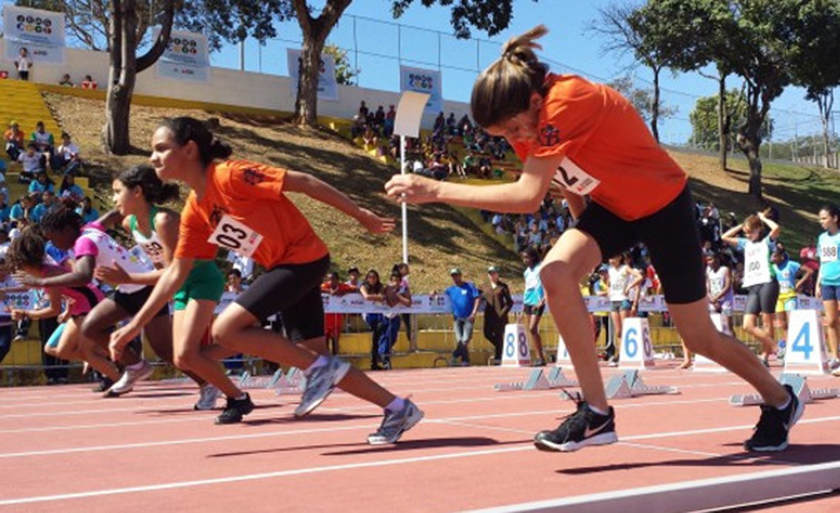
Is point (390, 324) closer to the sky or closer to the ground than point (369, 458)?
closer to the ground

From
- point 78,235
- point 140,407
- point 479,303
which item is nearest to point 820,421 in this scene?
point 140,407

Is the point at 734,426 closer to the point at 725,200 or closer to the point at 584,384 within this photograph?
the point at 584,384

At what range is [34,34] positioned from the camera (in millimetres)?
34438

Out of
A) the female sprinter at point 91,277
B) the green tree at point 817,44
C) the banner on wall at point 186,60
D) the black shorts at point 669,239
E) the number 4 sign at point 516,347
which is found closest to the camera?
the black shorts at point 669,239

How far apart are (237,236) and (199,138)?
721 millimetres

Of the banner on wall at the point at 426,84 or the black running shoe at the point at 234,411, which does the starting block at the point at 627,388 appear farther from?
the banner on wall at the point at 426,84

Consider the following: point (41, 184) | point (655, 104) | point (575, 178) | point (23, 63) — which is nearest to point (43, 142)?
point (41, 184)

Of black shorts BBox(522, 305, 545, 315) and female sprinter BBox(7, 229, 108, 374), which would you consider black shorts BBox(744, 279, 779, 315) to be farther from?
female sprinter BBox(7, 229, 108, 374)

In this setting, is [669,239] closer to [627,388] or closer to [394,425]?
[394,425]

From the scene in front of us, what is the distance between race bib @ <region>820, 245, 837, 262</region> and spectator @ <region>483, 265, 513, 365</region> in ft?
25.3

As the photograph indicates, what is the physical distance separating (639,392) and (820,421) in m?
2.65

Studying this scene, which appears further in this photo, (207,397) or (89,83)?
(89,83)

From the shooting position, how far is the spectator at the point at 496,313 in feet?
66.7

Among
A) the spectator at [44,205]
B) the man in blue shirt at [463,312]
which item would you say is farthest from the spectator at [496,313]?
the spectator at [44,205]
